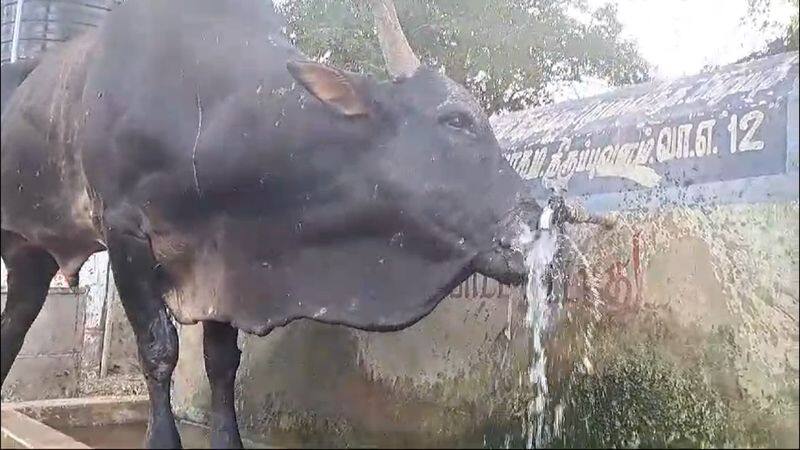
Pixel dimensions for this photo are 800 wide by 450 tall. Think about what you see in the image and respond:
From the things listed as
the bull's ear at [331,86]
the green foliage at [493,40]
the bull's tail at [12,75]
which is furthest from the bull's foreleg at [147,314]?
the green foliage at [493,40]

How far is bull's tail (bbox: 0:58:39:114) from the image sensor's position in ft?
11.4

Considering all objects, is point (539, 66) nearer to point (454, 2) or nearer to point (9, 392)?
point (454, 2)

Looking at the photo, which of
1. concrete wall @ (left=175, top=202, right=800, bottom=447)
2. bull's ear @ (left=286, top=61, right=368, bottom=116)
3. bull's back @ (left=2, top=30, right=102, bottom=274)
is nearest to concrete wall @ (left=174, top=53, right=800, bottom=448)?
concrete wall @ (left=175, top=202, right=800, bottom=447)

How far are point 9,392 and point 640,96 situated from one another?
4.86m

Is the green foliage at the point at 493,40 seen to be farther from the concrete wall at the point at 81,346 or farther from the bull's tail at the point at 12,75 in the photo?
the bull's tail at the point at 12,75

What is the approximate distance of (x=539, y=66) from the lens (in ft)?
23.4

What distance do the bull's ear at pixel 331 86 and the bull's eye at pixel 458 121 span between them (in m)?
0.27

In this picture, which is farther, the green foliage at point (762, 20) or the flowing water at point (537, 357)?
the green foliage at point (762, 20)

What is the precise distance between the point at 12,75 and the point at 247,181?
1074mm

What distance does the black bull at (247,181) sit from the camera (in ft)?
10.3

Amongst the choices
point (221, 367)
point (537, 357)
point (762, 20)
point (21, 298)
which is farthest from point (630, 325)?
point (762, 20)

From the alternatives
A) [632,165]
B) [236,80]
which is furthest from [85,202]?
[632,165]

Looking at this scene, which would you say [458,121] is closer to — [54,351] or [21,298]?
[21,298]

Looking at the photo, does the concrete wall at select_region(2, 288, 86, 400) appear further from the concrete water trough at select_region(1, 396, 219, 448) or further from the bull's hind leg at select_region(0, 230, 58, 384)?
the bull's hind leg at select_region(0, 230, 58, 384)
